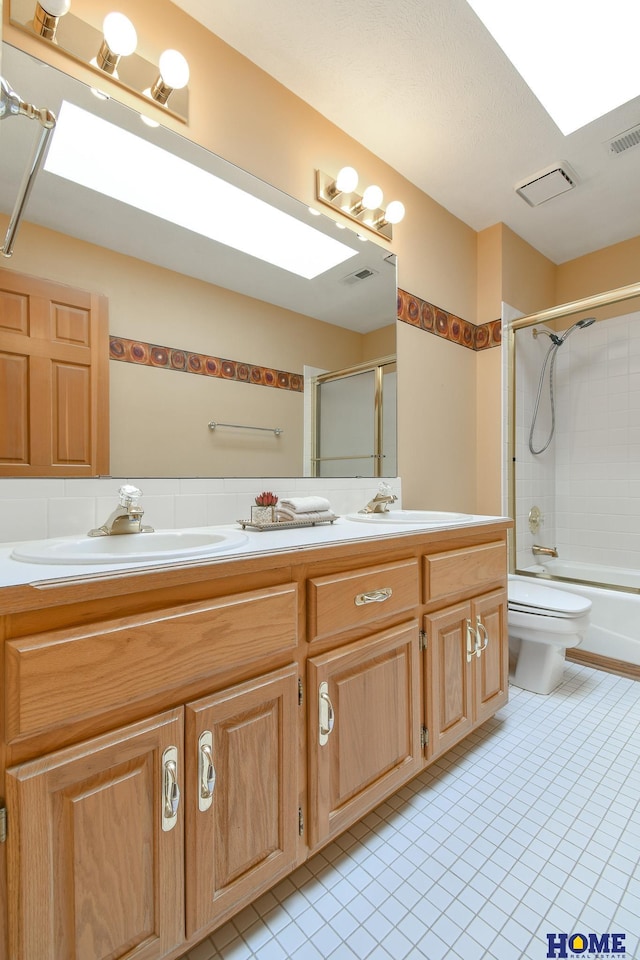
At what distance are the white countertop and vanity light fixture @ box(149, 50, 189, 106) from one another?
1.27 metres

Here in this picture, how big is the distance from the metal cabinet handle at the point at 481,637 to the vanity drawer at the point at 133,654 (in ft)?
2.60

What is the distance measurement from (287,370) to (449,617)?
100 centimetres

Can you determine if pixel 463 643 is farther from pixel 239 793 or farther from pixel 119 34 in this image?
pixel 119 34

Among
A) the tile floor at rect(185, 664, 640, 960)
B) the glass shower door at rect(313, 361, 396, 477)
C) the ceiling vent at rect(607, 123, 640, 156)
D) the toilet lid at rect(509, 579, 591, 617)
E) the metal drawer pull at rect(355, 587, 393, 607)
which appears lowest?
the tile floor at rect(185, 664, 640, 960)

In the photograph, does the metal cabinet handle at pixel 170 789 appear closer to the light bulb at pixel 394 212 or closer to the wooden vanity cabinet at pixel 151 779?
the wooden vanity cabinet at pixel 151 779

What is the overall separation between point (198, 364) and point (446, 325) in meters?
1.46

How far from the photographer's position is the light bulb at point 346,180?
1681mm

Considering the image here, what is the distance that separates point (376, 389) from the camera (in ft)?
6.20

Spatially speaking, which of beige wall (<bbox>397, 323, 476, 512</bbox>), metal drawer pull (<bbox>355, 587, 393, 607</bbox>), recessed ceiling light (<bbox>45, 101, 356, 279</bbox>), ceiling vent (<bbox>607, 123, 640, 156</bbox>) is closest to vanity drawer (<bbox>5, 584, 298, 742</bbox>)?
metal drawer pull (<bbox>355, 587, 393, 607</bbox>)

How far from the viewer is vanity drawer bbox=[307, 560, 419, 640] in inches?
37.4

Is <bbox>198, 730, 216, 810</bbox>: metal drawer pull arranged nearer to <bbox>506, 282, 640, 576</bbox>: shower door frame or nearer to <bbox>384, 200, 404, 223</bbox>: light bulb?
<bbox>384, 200, 404, 223</bbox>: light bulb

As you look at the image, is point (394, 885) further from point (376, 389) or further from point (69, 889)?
point (376, 389)

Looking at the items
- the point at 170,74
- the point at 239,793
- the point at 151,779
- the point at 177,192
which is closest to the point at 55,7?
the point at 170,74

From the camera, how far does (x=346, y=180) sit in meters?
1.69
